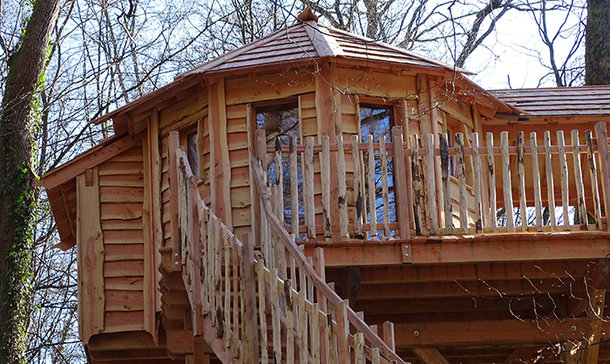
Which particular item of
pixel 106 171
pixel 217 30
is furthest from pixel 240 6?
pixel 106 171

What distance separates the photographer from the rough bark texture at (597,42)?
21359 mm

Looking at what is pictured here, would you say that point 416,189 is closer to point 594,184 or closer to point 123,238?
point 594,184

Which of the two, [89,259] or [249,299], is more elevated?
[89,259]

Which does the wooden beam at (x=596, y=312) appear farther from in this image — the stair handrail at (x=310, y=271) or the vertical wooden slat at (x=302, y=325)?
the vertical wooden slat at (x=302, y=325)

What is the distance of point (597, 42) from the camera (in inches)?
850

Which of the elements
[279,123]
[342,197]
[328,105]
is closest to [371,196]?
[342,197]

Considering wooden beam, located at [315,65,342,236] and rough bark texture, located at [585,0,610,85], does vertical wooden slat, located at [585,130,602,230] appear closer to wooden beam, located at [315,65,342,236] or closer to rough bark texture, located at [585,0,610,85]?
wooden beam, located at [315,65,342,236]

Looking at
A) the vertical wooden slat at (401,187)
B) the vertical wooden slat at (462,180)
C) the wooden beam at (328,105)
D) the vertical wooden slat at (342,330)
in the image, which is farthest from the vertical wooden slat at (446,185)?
the vertical wooden slat at (342,330)

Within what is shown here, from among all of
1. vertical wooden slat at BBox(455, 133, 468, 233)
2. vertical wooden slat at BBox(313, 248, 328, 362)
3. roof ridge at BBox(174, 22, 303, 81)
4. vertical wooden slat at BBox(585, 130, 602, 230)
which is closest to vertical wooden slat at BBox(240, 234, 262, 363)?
vertical wooden slat at BBox(313, 248, 328, 362)

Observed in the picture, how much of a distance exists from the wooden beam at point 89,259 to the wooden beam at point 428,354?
4.54 m

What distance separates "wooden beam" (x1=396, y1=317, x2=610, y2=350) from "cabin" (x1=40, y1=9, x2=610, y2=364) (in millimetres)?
26

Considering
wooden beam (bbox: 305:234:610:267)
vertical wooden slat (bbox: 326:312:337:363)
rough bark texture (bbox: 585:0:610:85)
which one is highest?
rough bark texture (bbox: 585:0:610:85)

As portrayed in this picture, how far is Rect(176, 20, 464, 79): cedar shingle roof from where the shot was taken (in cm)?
1282

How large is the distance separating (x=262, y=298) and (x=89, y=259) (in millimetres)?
5625
